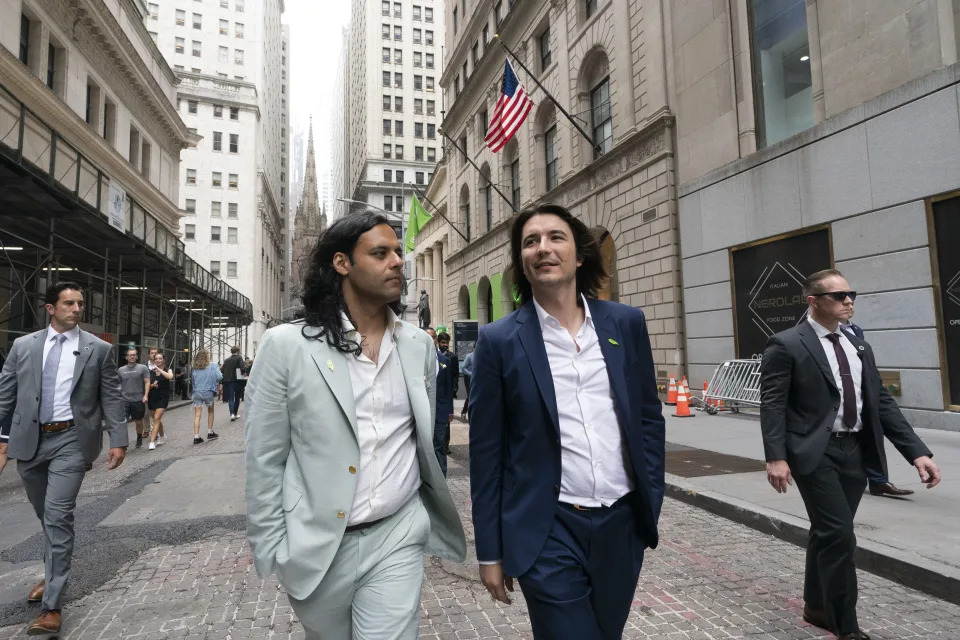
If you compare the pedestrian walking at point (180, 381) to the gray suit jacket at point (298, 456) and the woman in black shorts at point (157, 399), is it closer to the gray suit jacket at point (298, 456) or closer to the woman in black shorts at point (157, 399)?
the woman in black shorts at point (157, 399)

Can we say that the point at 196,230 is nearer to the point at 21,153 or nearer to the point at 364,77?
the point at 364,77

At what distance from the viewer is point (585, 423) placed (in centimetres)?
214

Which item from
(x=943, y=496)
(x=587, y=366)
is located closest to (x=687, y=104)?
(x=943, y=496)

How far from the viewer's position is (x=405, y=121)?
82625mm

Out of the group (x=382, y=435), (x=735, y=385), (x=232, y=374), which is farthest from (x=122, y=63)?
(x=382, y=435)

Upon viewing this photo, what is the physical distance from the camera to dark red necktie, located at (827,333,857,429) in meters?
3.49

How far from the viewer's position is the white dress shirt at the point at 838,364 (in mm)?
3514

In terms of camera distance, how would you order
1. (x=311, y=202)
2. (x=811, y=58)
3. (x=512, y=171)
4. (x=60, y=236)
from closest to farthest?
(x=811, y=58)
(x=60, y=236)
(x=512, y=171)
(x=311, y=202)

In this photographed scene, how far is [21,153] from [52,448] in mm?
10259

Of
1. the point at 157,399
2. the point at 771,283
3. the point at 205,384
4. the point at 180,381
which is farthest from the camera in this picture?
the point at 180,381

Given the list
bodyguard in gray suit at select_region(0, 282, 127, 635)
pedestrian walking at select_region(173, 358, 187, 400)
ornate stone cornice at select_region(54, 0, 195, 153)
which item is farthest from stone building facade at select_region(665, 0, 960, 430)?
pedestrian walking at select_region(173, 358, 187, 400)

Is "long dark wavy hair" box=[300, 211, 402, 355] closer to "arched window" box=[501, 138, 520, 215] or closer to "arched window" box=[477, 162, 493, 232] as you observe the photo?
"arched window" box=[501, 138, 520, 215]

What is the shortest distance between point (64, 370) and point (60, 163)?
11746 millimetres

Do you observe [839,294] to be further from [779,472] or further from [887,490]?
[887,490]
